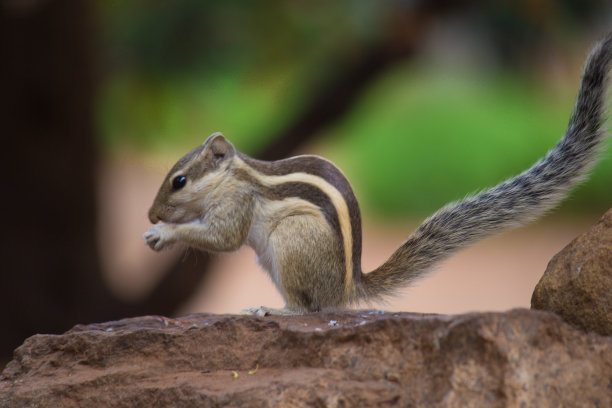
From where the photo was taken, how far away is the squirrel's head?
3477 mm

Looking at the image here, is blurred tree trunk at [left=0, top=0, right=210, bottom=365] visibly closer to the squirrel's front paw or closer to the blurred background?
the blurred background

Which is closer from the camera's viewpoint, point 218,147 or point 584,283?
point 584,283

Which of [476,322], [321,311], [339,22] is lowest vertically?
[476,322]

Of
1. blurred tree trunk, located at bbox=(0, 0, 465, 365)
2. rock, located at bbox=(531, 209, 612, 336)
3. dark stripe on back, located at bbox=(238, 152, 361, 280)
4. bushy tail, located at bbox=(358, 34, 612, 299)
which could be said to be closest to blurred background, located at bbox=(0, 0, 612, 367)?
blurred tree trunk, located at bbox=(0, 0, 465, 365)

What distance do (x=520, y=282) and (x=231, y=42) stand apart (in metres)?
5.89

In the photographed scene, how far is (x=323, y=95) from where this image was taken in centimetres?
666

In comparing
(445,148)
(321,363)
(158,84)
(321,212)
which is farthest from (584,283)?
(445,148)

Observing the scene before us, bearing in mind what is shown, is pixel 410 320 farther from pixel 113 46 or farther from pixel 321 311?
pixel 113 46

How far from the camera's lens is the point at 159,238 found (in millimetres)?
3480

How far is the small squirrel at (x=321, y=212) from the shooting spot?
323 centimetres

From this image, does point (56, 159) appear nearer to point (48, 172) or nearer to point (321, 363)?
point (48, 172)

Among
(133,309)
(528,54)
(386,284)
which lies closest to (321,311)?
(386,284)

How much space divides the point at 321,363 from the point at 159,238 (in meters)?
1.04

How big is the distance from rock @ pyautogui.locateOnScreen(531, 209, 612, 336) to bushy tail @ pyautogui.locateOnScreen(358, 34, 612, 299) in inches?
15.4
